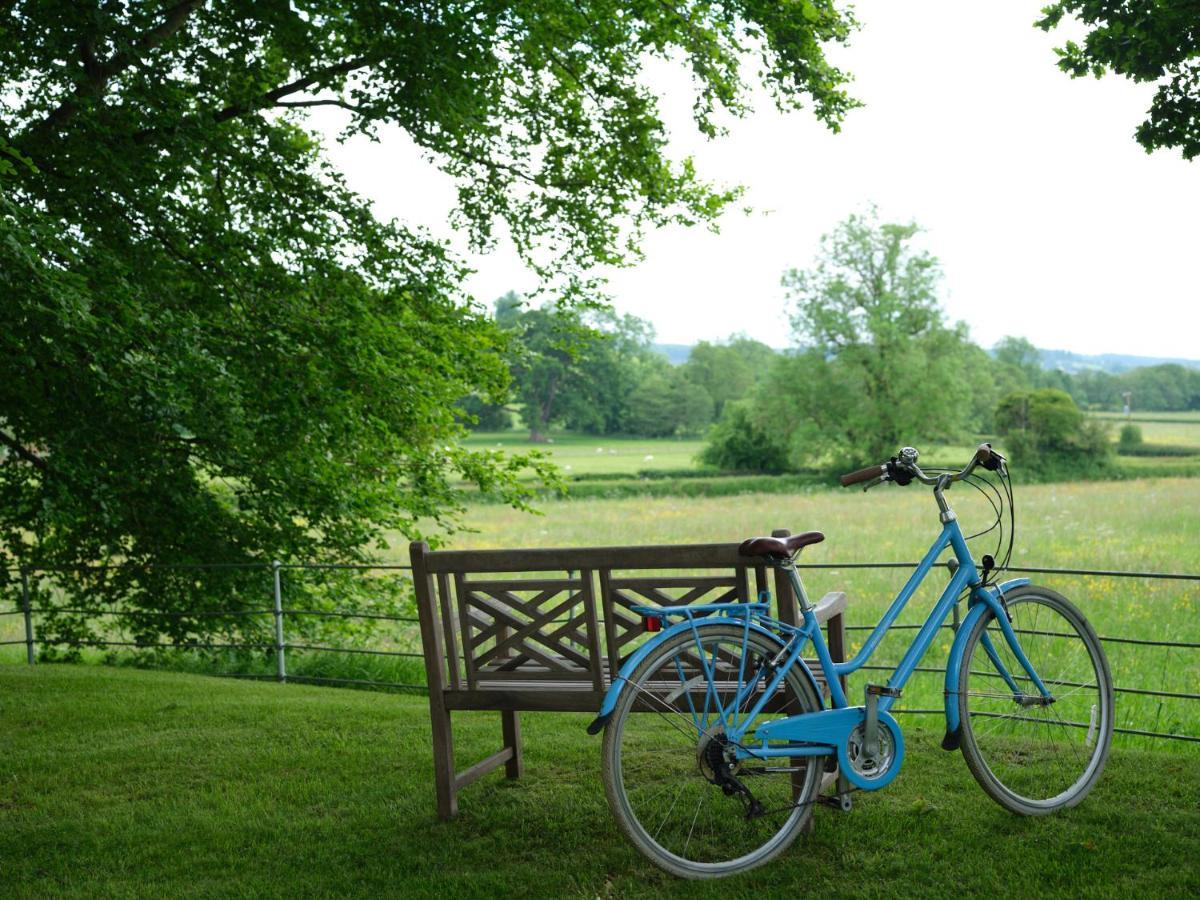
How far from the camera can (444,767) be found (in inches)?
179

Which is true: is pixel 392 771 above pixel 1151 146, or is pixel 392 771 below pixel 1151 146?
below

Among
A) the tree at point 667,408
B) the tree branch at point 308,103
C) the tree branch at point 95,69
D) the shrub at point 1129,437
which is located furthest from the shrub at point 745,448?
the tree branch at point 95,69

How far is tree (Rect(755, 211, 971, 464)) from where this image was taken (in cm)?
5166

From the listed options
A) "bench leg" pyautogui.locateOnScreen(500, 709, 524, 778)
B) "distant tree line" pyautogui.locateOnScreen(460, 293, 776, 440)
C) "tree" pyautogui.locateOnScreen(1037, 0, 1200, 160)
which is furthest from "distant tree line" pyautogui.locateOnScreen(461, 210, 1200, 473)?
"bench leg" pyautogui.locateOnScreen(500, 709, 524, 778)

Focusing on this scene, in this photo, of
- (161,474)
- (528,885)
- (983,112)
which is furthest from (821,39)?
(983,112)

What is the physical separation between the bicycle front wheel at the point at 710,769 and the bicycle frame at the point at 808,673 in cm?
3

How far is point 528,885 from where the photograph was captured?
12.5 ft

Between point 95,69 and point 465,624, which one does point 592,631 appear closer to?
point 465,624

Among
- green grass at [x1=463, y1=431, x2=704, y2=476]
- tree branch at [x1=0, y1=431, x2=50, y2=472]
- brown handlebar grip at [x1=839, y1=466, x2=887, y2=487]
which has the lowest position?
green grass at [x1=463, y1=431, x2=704, y2=476]

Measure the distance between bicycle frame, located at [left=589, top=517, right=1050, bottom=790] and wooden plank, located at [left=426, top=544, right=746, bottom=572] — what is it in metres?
0.19

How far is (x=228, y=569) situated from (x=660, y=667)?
6756 mm

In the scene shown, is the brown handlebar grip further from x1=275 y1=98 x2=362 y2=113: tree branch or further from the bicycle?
x1=275 y1=98 x2=362 y2=113: tree branch

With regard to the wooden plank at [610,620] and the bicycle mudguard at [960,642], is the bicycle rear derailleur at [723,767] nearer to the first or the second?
the wooden plank at [610,620]

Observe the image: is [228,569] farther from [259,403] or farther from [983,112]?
[983,112]
